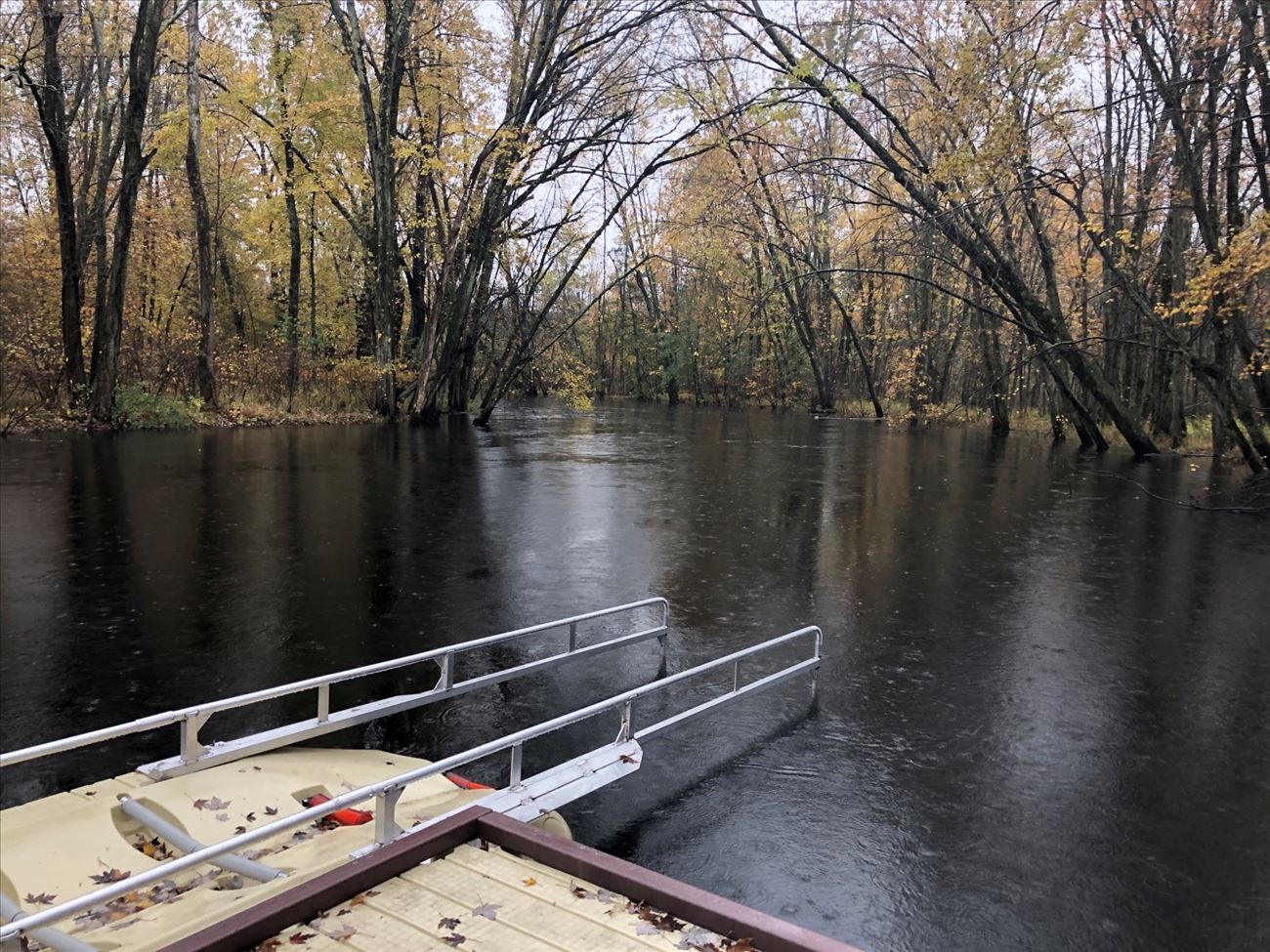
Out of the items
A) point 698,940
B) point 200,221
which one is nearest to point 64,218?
point 200,221

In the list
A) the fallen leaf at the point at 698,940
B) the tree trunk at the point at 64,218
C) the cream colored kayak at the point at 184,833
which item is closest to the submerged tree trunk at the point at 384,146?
the tree trunk at the point at 64,218

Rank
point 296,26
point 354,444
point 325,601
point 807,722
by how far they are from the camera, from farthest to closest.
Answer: point 296,26 < point 354,444 < point 325,601 < point 807,722

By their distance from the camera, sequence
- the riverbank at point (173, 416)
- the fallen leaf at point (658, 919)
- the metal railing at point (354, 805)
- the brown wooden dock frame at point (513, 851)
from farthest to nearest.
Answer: the riverbank at point (173, 416) < the fallen leaf at point (658, 919) < the brown wooden dock frame at point (513, 851) < the metal railing at point (354, 805)

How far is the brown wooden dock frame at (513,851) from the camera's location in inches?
101

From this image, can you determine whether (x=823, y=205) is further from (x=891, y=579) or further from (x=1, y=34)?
(x=891, y=579)

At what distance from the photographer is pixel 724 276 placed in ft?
143

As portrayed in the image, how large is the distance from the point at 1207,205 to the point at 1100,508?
6933 mm

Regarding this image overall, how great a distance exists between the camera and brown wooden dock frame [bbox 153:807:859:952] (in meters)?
2.56

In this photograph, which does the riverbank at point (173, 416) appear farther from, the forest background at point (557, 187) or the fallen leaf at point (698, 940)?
the fallen leaf at point (698, 940)

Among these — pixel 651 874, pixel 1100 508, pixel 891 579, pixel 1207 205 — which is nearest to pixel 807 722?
pixel 651 874

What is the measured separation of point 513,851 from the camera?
3.27 m

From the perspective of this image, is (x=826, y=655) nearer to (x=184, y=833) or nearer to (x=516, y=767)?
(x=516, y=767)

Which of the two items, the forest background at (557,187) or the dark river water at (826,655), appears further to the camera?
the forest background at (557,187)

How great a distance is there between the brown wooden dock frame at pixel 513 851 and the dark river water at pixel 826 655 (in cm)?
98
